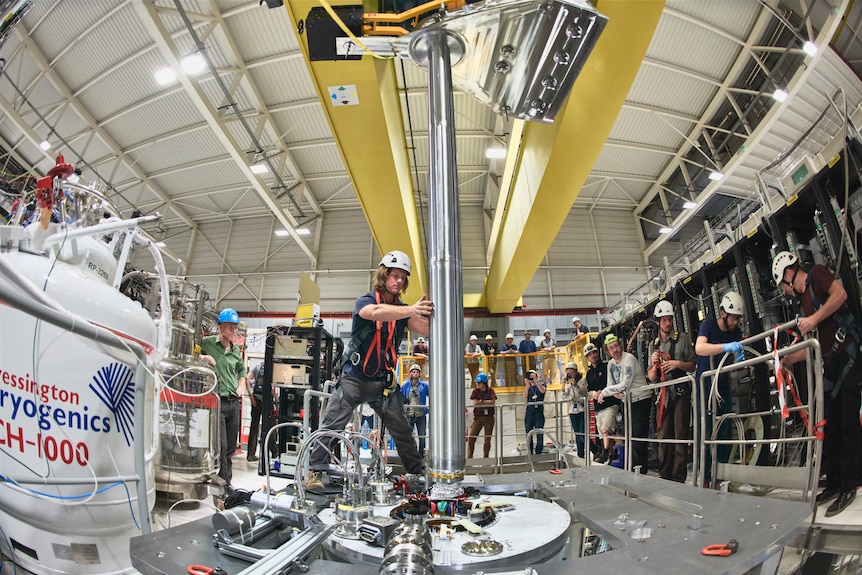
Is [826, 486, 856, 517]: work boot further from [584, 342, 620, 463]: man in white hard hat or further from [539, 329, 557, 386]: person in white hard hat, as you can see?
[539, 329, 557, 386]: person in white hard hat

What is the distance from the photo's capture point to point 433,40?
2.07m

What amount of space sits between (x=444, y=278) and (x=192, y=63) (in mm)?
8203

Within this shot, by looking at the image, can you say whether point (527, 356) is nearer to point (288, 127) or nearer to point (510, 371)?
point (510, 371)

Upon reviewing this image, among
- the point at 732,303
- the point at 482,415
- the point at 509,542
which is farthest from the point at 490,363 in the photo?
the point at 509,542

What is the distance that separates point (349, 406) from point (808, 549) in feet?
7.05

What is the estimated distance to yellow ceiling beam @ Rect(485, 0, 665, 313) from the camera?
3062 millimetres

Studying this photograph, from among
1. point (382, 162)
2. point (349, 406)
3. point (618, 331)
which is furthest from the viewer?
point (618, 331)

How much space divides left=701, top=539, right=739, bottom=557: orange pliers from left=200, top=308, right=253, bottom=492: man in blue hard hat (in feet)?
12.7

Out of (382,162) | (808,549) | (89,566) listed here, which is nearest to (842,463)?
(808,549)

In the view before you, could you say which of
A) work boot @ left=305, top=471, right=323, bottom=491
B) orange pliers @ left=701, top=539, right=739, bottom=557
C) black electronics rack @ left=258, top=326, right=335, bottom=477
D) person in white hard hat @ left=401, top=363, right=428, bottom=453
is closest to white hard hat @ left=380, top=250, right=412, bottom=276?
work boot @ left=305, top=471, right=323, bottom=491

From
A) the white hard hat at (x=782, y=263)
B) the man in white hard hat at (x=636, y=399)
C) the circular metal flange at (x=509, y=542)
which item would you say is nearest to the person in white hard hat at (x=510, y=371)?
the man in white hard hat at (x=636, y=399)

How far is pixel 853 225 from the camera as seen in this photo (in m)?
3.07

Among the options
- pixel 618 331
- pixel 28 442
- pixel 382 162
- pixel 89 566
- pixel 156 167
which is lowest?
pixel 89 566

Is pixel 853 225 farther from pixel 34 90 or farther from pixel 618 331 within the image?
pixel 34 90
